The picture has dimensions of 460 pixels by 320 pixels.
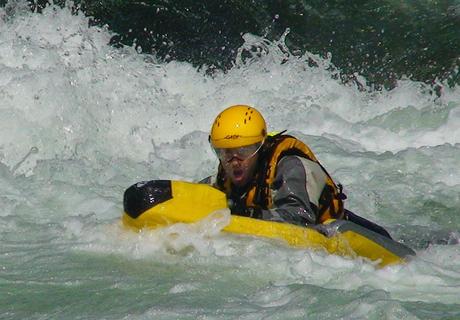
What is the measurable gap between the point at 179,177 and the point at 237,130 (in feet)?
7.40

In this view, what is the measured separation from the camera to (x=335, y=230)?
588 centimetres

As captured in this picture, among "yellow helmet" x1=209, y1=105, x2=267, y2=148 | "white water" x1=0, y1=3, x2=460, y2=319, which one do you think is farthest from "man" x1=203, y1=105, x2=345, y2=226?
"white water" x1=0, y1=3, x2=460, y2=319

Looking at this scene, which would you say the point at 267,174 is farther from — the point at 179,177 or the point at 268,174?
the point at 179,177

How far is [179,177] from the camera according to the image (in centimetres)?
819

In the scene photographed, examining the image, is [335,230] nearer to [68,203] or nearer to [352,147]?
[68,203]

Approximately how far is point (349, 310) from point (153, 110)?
439 centimetres

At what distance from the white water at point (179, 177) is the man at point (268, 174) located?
0.22 meters

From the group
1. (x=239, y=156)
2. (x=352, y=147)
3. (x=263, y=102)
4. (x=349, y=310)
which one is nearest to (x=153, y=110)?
(x=263, y=102)

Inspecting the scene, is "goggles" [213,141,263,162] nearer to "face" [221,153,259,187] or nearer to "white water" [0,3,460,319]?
"face" [221,153,259,187]

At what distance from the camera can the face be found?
601cm

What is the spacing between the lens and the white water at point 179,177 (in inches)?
215

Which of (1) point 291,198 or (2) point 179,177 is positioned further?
(2) point 179,177

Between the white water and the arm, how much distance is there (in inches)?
6.7

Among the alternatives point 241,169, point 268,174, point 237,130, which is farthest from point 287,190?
point 237,130
